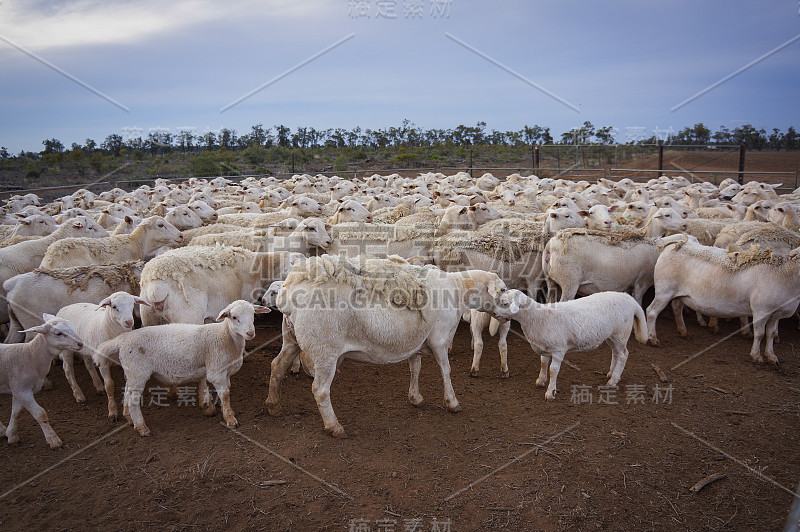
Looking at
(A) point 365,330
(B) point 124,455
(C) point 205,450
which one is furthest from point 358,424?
(B) point 124,455

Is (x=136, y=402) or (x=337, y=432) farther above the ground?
(x=136, y=402)

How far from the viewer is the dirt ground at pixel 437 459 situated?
439cm

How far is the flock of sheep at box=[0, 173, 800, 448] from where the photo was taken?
18.3 ft

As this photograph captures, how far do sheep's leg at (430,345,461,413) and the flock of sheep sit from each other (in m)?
0.02

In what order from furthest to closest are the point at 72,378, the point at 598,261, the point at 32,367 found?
1. the point at 598,261
2. the point at 72,378
3. the point at 32,367

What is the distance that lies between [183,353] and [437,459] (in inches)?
115

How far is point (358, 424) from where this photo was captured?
19.0 feet

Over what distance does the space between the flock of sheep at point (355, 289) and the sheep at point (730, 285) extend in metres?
0.02

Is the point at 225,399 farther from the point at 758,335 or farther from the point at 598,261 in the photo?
the point at 758,335

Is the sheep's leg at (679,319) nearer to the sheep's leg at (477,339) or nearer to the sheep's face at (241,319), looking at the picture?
the sheep's leg at (477,339)

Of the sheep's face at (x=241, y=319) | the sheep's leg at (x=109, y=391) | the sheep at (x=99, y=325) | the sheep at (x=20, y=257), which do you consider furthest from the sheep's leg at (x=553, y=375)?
the sheep at (x=20, y=257)

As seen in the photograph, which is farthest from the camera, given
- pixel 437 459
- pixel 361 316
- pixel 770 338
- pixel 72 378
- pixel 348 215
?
pixel 348 215

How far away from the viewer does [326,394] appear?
214 inches

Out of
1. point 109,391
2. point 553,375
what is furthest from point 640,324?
point 109,391
